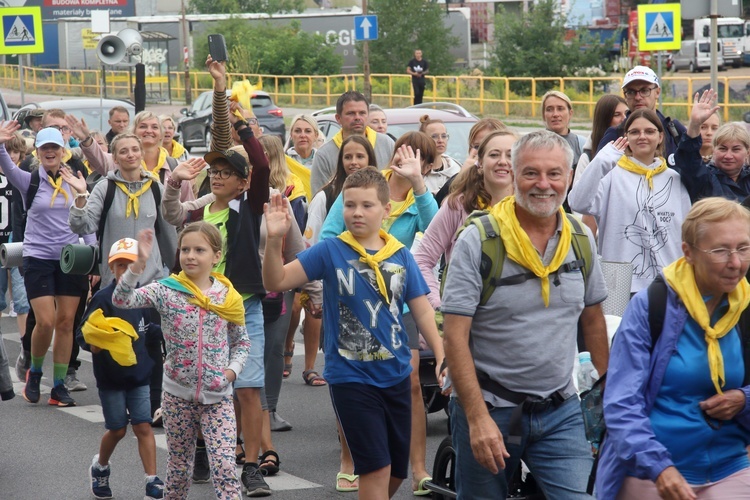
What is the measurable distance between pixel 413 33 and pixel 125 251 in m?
44.2

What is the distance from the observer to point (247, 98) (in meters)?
7.36

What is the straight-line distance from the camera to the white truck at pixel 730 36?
5294 cm

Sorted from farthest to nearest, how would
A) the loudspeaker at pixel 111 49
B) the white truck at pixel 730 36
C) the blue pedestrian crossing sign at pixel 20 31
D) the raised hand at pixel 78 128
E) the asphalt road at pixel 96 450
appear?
the white truck at pixel 730 36
the blue pedestrian crossing sign at pixel 20 31
the loudspeaker at pixel 111 49
the raised hand at pixel 78 128
the asphalt road at pixel 96 450

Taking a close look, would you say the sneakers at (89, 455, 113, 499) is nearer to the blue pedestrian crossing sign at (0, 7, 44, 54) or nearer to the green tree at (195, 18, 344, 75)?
the blue pedestrian crossing sign at (0, 7, 44, 54)

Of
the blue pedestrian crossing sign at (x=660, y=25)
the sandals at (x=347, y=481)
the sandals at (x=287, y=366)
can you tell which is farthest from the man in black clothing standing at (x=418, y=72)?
the sandals at (x=347, y=481)

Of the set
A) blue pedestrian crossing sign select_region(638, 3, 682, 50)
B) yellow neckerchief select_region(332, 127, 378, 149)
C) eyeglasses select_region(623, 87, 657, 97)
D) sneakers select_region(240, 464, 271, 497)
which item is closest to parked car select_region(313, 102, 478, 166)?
blue pedestrian crossing sign select_region(638, 3, 682, 50)

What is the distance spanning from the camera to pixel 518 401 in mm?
4246

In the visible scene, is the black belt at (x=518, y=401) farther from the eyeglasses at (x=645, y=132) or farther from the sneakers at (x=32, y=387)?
the sneakers at (x=32, y=387)

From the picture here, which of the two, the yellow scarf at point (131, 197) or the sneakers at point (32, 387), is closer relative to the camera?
the yellow scarf at point (131, 197)

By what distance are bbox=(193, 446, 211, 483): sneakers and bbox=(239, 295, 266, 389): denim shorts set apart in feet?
2.19

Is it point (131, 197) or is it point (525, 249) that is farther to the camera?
point (131, 197)

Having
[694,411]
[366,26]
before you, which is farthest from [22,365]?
[366,26]

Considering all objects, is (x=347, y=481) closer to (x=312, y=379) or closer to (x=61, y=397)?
(x=312, y=379)

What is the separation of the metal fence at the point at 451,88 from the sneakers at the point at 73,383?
2110 cm
